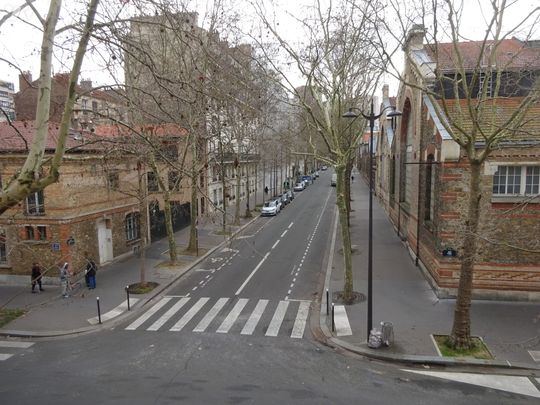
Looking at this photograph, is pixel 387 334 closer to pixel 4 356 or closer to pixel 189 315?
pixel 189 315

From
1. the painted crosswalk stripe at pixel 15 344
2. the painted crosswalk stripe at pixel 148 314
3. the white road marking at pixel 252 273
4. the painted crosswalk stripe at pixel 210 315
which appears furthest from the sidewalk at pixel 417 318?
the painted crosswalk stripe at pixel 15 344

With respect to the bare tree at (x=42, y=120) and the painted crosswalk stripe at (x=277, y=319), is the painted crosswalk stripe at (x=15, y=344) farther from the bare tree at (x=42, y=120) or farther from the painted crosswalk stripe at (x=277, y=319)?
the bare tree at (x=42, y=120)

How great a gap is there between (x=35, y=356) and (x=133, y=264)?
11.1m

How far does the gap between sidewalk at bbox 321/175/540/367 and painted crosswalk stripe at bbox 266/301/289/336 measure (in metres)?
1.47

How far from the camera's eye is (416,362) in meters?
11.7

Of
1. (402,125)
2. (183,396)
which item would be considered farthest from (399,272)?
(183,396)

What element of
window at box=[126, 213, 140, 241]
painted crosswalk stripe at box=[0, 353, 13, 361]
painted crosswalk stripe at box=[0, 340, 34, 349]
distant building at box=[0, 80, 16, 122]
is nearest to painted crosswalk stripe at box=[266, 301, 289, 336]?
painted crosswalk stripe at box=[0, 340, 34, 349]

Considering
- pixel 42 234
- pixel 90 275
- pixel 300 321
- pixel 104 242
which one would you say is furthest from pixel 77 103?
pixel 104 242

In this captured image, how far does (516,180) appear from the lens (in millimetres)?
15938

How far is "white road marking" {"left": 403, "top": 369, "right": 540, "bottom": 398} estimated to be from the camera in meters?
10.1

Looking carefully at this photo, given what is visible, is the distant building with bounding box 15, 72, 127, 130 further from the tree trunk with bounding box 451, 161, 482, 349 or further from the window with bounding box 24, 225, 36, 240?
the tree trunk with bounding box 451, 161, 482, 349

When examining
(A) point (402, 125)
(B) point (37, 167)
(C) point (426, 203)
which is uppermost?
(A) point (402, 125)

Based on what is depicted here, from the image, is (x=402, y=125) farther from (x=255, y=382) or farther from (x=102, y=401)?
(x=102, y=401)

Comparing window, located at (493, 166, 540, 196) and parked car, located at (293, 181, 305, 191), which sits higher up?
window, located at (493, 166, 540, 196)
